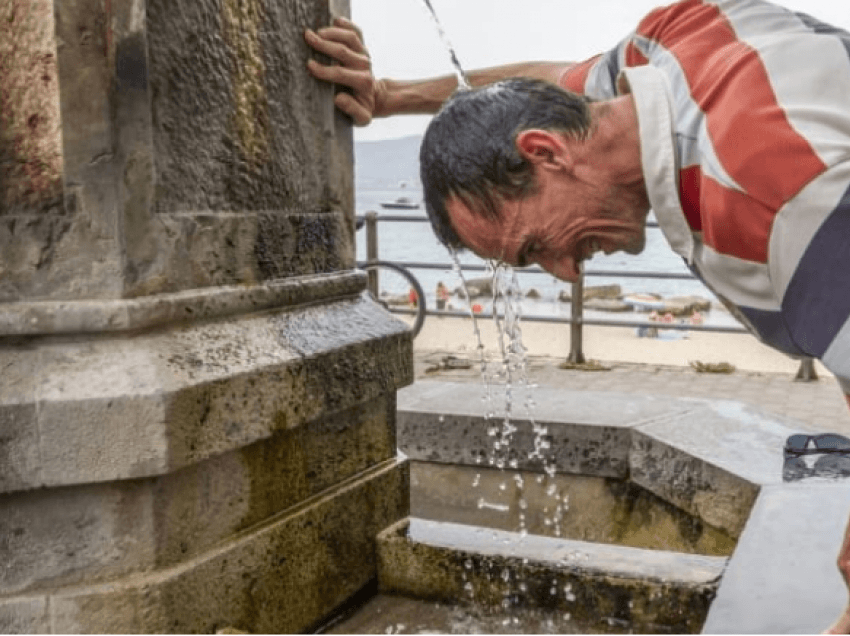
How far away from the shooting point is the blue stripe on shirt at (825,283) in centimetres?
127

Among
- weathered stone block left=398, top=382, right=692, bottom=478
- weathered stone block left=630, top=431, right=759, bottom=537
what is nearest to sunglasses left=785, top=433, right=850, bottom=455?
weathered stone block left=630, top=431, right=759, bottom=537

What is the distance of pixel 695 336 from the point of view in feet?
38.9

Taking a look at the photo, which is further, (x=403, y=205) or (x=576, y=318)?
(x=403, y=205)

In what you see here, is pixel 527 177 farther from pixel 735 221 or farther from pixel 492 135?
pixel 735 221

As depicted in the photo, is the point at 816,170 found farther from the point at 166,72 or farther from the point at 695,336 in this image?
the point at 695,336

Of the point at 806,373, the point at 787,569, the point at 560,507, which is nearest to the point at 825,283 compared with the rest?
the point at 787,569

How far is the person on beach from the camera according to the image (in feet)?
4.26

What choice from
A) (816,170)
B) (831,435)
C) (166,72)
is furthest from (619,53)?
(831,435)

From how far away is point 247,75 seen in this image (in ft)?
6.75

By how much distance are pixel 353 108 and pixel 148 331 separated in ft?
2.90

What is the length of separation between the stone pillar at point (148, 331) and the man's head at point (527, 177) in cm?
48

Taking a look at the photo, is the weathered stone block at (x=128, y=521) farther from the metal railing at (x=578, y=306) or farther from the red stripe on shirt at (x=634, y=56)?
the metal railing at (x=578, y=306)

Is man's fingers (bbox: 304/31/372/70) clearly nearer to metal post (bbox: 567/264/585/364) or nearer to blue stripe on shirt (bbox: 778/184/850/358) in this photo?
blue stripe on shirt (bbox: 778/184/850/358)

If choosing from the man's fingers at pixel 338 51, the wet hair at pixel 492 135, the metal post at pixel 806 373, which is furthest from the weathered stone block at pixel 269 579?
the metal post at pixel 806 373
